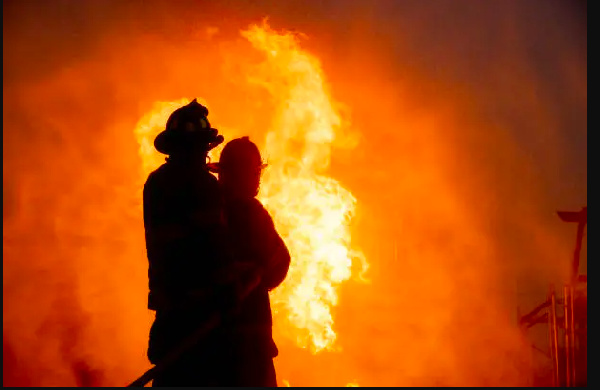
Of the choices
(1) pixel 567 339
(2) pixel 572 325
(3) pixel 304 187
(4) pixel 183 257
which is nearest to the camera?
(4) pixel 183 257

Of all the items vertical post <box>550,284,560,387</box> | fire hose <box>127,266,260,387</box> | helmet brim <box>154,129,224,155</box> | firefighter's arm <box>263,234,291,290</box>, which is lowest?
vertical post <box>550,284,560,387</box>

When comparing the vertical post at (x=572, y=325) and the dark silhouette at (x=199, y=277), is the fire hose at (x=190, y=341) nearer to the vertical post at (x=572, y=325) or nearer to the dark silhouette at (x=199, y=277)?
the dark silhouette at (x=199, y=277)

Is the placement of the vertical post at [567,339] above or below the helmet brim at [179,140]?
below

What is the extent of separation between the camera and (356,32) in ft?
49.1

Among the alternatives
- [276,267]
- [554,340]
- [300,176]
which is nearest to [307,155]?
[300,176]

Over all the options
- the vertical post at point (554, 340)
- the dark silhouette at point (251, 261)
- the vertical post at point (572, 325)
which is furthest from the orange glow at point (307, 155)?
the dark silhouette at point (251, 261)

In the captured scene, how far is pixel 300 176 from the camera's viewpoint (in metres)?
12.3

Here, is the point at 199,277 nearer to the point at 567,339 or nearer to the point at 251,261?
the point at 251,261

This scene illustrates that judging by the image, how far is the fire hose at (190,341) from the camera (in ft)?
11.2

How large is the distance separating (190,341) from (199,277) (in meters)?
0.40

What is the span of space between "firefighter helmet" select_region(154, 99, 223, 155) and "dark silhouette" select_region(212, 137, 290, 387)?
0.43m

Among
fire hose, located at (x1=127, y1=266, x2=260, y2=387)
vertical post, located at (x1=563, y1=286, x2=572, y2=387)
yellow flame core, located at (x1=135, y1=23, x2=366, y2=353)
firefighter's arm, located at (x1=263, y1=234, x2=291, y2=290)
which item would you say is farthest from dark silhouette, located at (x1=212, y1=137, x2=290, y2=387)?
vertical post, located at (x1=563, y1=286, x2=572, y2=387)

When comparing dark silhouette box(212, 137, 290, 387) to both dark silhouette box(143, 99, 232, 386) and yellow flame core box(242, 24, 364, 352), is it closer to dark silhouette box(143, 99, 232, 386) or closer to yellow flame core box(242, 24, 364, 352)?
dark silhouette box(143, 99, 232, 386)

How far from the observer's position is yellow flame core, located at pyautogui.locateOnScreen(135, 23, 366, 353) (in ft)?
37.8
